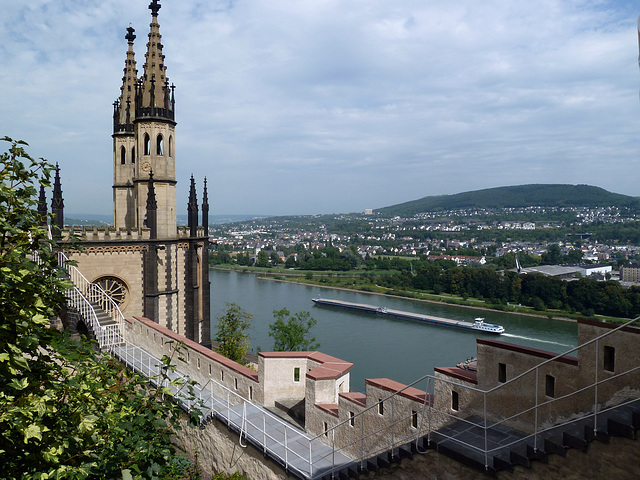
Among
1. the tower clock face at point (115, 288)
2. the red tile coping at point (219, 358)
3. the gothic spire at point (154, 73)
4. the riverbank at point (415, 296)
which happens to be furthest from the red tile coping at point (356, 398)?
the riverbank at point (415, 296)

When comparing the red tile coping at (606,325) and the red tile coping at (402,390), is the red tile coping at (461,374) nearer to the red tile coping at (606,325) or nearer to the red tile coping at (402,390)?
the red tile coping at (402,390)

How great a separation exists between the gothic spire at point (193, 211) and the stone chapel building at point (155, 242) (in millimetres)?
32

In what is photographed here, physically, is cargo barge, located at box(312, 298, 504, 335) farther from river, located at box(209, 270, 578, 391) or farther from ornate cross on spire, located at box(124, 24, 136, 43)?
ornate cross on spire, located at box(124, 24, 136, 43)

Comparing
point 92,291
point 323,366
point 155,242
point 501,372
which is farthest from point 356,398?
point 155,242

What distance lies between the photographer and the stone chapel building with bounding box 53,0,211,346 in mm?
14211

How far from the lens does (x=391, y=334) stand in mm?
39531

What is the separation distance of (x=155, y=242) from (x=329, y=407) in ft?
29.5

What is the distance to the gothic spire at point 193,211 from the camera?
1619cm

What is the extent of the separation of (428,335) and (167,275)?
94.2 feet

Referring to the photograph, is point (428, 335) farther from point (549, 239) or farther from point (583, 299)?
point (549, 239)

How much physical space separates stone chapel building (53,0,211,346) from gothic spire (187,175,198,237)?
0.11ft

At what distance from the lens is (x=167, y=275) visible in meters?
15.0

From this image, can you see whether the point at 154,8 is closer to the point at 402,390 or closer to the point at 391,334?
the point at 402,390

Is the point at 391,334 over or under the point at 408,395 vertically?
under
